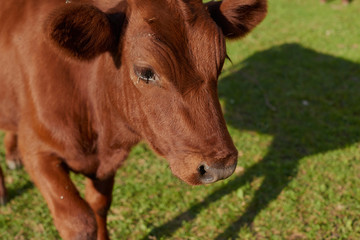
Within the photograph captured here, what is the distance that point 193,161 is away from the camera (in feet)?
7.71

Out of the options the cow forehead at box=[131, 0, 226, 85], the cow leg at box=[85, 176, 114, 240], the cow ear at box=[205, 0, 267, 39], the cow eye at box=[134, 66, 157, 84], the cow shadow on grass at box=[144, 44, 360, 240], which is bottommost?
the cow shadow on grass at box=[144, 44, 360, 240]

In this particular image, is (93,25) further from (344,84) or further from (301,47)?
(301,47)

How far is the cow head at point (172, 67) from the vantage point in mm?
2332

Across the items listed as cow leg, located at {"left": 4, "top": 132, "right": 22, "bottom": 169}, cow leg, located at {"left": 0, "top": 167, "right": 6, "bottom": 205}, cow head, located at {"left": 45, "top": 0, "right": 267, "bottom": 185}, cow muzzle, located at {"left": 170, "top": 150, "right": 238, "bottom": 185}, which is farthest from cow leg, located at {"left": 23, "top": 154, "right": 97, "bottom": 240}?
cow leg, located at {"left": 4, "top": 132, "right": 22, "bottom": 169}

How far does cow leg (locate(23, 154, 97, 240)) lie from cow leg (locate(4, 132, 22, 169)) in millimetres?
2053

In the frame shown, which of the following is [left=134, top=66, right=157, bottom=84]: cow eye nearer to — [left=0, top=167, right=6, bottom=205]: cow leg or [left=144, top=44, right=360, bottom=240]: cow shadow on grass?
[left=144, top=44, right=360, bottom=240]: cow shadow on grass

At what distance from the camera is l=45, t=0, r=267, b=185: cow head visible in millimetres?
2332

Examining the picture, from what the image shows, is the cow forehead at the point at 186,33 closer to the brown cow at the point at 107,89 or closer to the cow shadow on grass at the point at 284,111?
the brown cow at the point at 107,89

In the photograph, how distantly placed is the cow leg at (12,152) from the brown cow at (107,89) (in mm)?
1279

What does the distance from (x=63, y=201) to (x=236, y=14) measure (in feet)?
5.87

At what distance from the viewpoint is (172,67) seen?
2.32 meters

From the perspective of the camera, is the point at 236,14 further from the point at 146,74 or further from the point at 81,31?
the point at 81,31

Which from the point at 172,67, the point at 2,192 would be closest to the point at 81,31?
the point at 172,67

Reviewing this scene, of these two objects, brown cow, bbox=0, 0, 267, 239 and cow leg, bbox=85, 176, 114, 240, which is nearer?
brown cow, bbox=0, 0, 267, 239
